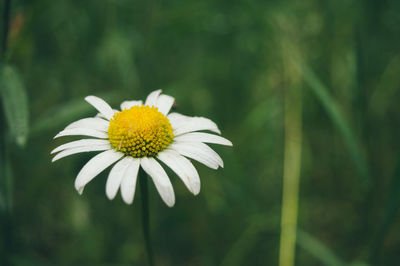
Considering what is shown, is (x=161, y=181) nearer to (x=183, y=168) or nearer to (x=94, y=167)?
(x=183, y=168)

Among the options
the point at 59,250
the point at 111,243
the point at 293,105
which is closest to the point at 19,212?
the point at 59,250

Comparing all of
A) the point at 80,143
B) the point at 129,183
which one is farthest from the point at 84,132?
the point at 129,183

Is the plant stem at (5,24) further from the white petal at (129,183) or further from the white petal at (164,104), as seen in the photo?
the white petal at (129,183)

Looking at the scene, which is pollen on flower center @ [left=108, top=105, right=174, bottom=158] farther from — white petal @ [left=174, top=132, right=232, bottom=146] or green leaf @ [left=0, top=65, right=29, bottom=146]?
green leaf @ [left=0, top=65, right=29, bottom=146]

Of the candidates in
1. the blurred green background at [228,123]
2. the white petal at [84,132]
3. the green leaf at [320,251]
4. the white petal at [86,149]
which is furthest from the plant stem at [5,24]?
the green leaf at [320,251]

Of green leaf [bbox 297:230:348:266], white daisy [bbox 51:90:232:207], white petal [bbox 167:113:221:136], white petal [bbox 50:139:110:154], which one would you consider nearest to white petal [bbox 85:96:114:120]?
white daisy [bbox 51:90:232:207]

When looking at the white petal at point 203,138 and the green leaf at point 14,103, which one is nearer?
the white petal at point 203,138
